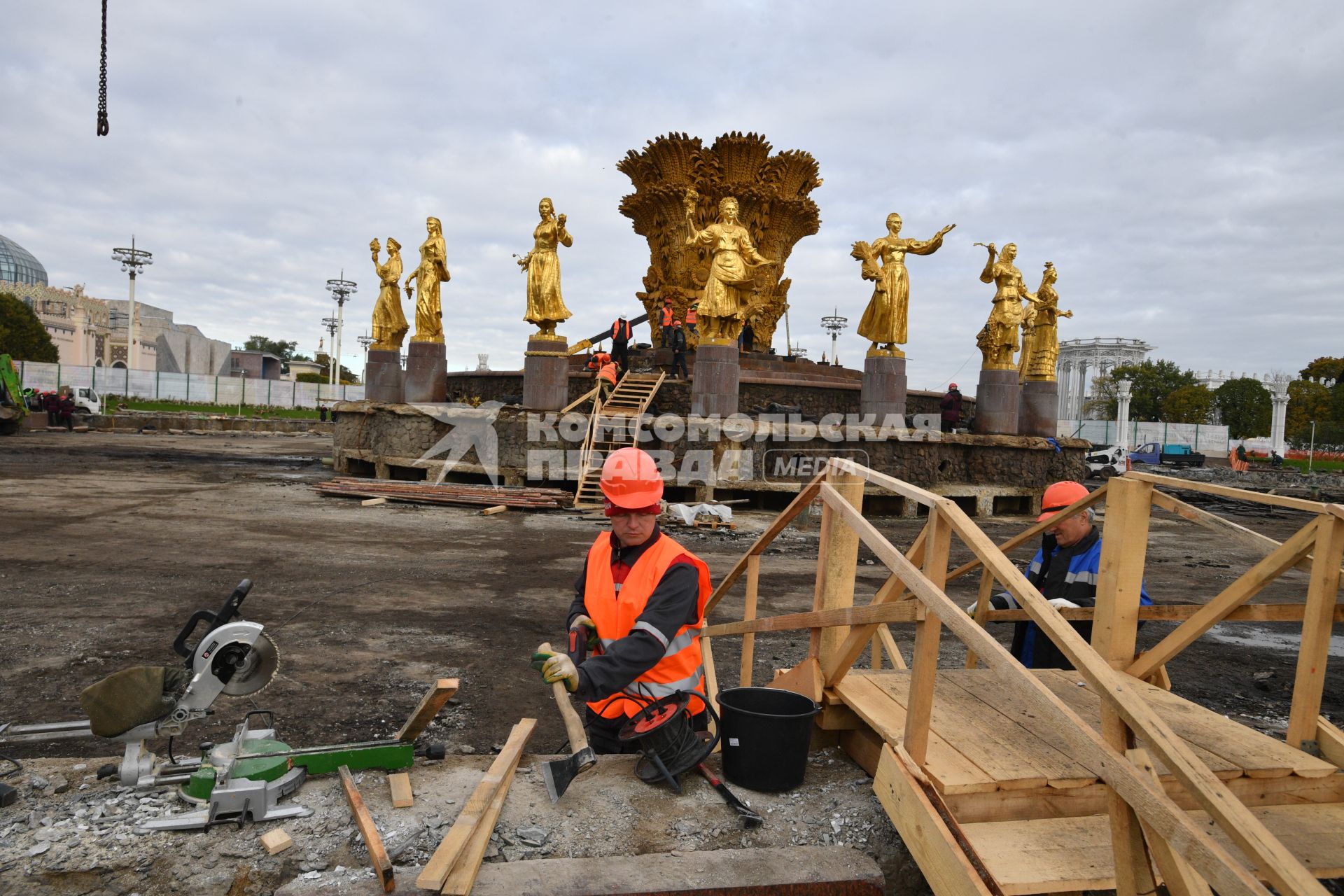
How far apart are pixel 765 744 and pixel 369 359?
17.5m

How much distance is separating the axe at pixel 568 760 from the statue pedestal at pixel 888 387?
1334cm

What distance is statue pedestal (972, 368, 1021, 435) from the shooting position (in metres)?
16.7

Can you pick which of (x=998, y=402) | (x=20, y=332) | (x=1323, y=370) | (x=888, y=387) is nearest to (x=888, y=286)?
(x=888, y=387)

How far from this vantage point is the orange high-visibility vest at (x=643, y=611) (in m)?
3.10

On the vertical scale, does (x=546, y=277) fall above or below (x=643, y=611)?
above

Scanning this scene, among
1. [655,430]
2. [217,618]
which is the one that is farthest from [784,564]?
[217,618]

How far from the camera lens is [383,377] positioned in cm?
1838

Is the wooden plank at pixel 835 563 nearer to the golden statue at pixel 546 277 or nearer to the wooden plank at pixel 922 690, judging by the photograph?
the wooden plank at pixel 922 690

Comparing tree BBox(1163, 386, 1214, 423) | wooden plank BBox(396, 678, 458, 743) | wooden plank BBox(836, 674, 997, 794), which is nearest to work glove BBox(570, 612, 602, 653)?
wooden plank BBox(396, 678, 458, 743)

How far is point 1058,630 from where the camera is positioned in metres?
2.29

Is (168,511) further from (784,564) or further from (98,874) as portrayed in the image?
(98,874)

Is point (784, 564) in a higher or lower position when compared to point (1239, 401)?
lower

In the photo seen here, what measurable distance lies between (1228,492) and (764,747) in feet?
6.31

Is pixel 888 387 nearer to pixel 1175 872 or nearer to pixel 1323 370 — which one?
pixel 1175 872
